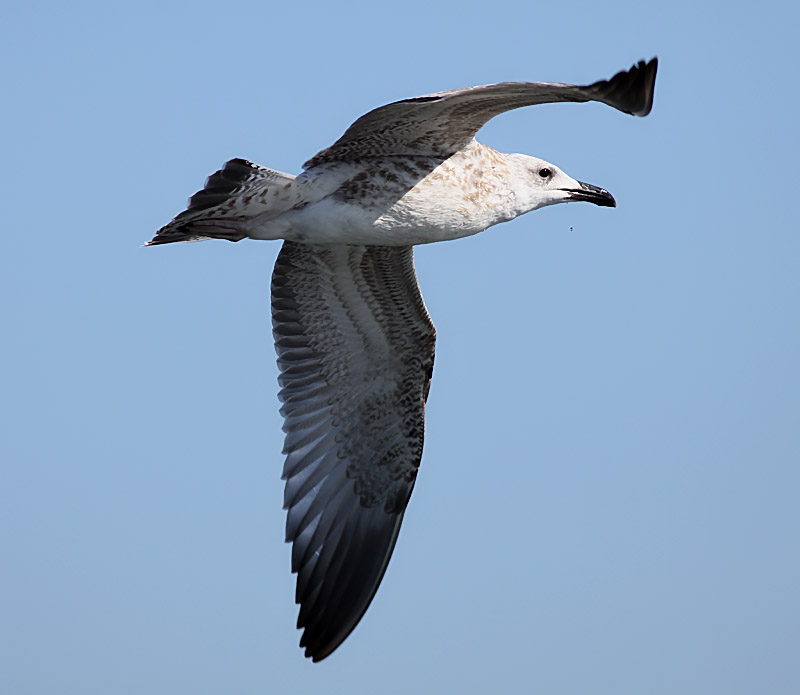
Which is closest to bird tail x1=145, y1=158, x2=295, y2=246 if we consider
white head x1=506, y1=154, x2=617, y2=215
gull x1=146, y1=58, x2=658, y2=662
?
gull x1=146, y1=58, x2=658, y2=662

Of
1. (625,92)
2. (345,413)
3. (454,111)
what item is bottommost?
(345,413)

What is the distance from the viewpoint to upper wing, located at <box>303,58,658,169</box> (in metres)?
6.78

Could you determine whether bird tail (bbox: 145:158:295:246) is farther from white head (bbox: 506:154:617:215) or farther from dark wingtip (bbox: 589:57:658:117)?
dark wingtip (bbox: 589:57:658:117)

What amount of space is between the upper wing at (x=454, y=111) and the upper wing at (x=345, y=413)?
4.35ft

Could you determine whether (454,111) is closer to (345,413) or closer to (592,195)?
(592,195)

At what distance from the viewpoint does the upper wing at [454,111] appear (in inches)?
267

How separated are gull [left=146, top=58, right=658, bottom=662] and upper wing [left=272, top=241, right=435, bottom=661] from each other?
0.03 feet

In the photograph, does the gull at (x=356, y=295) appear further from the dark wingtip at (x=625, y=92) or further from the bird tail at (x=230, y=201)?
the dark wingtip at (x=625, y=92)

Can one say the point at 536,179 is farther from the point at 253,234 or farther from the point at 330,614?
the point at 330,614

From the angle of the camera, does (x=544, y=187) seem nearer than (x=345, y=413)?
Yes

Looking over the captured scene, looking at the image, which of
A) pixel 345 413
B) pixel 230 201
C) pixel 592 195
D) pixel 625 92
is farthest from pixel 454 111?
pixel 345 413

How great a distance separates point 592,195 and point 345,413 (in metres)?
2.46

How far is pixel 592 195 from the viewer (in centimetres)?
911

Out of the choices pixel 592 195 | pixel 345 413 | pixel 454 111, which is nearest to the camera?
pixel 454 111
